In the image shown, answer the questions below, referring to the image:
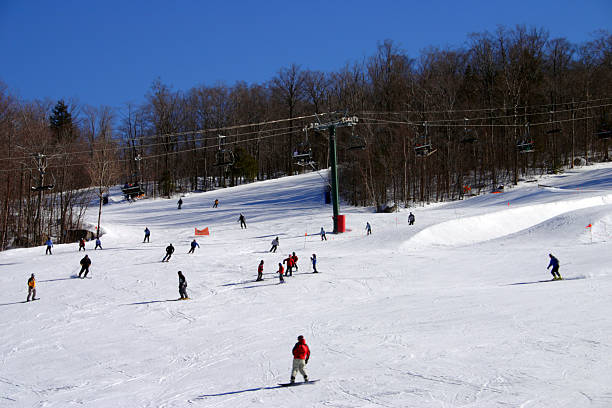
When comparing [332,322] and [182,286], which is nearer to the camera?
[332,322]

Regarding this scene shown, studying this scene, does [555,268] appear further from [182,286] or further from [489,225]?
[489,225]

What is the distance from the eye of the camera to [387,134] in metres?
56.0

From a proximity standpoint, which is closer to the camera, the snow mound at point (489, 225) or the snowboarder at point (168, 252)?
the snowboarder at point (168, 252)

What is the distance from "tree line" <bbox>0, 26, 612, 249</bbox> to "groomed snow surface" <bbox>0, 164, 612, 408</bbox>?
8.86m

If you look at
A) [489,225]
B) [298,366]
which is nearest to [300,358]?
[298,366]

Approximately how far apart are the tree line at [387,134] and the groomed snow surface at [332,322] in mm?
8859

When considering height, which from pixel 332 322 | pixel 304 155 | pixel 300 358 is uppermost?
pixel 304 155

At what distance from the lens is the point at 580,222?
30.0 metres

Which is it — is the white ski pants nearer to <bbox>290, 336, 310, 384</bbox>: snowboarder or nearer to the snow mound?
<bbox>290, 336, 310, 384</bbox>: snowboarder

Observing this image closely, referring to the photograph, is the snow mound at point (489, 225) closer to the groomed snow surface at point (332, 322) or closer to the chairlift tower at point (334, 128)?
the groomed snow surface at point (332, 322)

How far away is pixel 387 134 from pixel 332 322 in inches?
1712

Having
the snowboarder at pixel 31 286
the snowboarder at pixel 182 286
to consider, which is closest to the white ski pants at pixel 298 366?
the snowboarder at pixel 182 286

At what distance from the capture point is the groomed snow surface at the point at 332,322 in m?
9.97

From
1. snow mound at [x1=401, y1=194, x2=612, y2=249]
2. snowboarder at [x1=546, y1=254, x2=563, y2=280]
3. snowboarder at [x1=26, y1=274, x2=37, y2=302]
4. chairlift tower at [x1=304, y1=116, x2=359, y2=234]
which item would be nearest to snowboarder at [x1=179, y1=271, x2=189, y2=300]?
snowboarder at [x1=26, y1=274, x2=37, y2=302]
